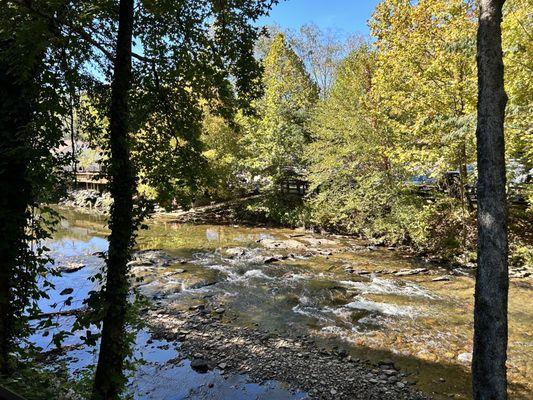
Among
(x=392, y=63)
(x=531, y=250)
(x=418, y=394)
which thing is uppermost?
(x=392, y=63)

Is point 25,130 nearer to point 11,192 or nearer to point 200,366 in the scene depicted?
point 11,192

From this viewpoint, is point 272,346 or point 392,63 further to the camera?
point 392,63

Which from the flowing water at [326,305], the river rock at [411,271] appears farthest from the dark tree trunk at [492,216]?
the river rock at [411,271]

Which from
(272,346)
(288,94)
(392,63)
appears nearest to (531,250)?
(392,63)

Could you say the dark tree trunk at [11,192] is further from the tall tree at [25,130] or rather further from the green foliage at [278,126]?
the green foliage at [278,126]

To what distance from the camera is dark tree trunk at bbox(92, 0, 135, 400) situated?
13.7ft

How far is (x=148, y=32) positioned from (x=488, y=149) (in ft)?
15.7

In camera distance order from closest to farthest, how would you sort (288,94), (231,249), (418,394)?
(418,394), (231,249), (288,94)

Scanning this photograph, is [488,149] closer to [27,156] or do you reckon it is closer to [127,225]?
[127,225]

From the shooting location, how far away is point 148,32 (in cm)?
528

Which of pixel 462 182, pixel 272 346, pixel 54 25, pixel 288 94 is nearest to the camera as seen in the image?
pixel 54 25

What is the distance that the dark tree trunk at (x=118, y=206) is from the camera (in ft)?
13.7

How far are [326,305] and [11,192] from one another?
7505mm

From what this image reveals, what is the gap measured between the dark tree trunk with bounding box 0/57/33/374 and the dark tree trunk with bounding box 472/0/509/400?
204 inches
